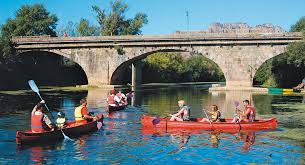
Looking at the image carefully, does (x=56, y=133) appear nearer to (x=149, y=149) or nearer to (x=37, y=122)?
(x=37, y=122)

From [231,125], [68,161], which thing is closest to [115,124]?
[231,125]

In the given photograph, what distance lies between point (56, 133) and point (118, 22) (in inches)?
2854

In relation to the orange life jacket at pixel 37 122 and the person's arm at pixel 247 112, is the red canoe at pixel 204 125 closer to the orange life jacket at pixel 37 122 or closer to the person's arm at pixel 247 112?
the person's arm at pixel 247 112

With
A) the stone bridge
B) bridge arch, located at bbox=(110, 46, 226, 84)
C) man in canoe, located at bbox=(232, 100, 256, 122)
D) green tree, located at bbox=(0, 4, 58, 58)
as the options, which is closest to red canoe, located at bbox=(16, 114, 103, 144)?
man in canoe, located at bbox=(232, 100, 256, 122)

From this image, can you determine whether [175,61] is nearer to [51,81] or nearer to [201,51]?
[51,81]

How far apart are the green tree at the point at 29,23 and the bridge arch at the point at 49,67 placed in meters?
6.35

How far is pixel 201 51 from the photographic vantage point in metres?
55.8

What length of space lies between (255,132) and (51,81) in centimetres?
5176

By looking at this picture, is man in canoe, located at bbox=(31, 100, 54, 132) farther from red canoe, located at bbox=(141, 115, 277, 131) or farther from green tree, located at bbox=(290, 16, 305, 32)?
green tree, located at bbox=(290, 16, 305, 32)

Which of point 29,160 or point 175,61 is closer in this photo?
point 29,160

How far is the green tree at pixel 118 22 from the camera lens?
88000 mm

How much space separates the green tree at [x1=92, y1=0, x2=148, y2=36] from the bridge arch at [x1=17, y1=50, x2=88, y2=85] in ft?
51.6

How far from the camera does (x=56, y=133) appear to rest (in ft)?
58.3

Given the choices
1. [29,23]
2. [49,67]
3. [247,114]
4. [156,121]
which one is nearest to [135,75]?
[49,67]
